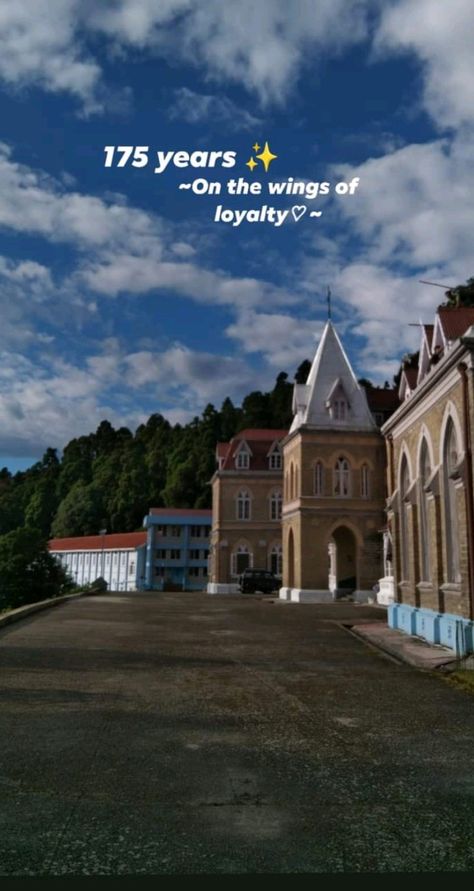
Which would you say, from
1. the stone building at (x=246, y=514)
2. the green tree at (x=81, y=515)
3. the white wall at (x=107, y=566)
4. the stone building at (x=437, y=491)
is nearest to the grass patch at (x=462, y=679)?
the stone building at (x=437, y=491)

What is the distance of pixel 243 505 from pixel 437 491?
4098 cm

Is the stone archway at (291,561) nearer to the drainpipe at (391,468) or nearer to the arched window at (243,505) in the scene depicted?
the arched window at (243,505)

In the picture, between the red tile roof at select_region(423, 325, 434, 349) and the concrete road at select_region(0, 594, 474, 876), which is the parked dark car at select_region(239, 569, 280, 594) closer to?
the red tile roof at select_region(423, 325, 434, 349)

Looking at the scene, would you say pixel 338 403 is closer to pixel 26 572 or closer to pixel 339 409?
pixel 339 409

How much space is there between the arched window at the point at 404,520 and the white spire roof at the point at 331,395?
69.1 ft

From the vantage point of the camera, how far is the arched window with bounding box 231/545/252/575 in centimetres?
5600

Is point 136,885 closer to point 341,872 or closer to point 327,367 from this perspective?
point 341,872

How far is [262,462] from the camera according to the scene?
188 ft

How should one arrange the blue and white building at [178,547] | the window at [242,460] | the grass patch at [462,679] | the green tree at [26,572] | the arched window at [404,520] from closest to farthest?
the grass patch at [462,679], the arched window at [404,520], the green tree at [26,572], the window at [242,460], the blue and white building at [178,547]

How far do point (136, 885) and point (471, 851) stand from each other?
2066mm

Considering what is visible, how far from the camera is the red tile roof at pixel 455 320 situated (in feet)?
54.4

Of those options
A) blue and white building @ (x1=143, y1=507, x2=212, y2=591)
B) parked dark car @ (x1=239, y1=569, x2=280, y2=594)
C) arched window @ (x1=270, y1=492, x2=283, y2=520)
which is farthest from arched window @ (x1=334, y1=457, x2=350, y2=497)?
blue and white building @ (x1=143, y1=507, x2=212, y2=591)

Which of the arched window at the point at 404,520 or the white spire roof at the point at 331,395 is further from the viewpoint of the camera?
the white spire roof at the point at 331,395

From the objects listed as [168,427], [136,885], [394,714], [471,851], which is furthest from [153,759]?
[168,427]
